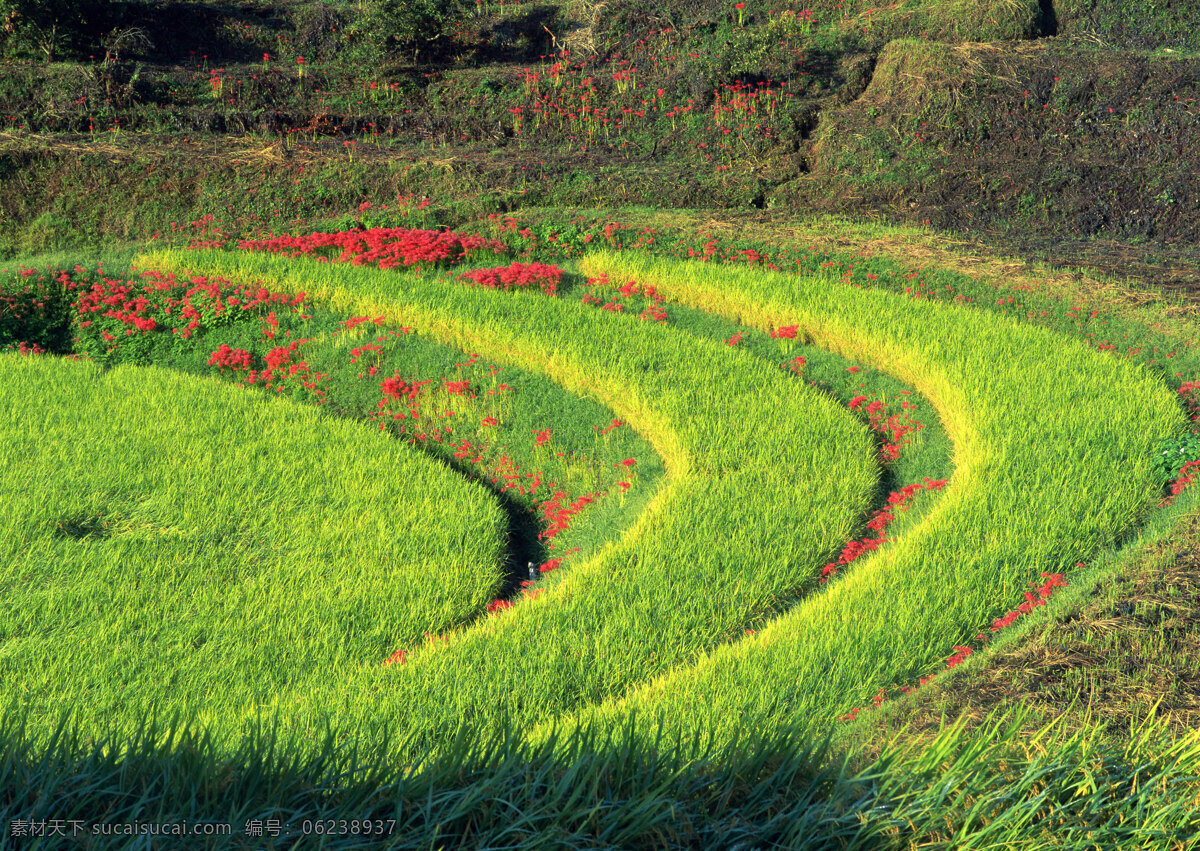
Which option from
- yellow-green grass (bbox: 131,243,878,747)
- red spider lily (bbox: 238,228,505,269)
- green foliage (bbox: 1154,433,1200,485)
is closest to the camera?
yellow-green grass (bbox: 131,243,878,747)

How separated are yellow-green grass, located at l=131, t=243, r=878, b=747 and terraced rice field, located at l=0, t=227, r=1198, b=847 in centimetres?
3

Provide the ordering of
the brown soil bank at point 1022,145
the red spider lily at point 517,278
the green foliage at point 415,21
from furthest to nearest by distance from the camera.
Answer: the green foliage at point 415,21
the brown soil bank at point 1022,145
the red spider lily at point 517,278

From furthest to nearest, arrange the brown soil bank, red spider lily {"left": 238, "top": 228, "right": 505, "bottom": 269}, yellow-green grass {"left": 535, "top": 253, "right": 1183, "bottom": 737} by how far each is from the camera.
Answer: the brown soil bank, red spider lily {"left": 238, "top": 228, "right": 505, "bottom": 269}, yellow-green grass {"left": 535, "top": 253, "right": 1183, "bottom": 737}

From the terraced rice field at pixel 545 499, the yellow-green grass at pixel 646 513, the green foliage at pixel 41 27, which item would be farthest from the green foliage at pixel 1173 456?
the green foliage at pixel 41 27

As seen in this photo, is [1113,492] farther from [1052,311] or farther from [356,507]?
[356,507]

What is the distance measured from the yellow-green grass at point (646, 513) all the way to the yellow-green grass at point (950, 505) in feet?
1.15

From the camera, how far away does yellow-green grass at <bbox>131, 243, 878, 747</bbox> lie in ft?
14.5

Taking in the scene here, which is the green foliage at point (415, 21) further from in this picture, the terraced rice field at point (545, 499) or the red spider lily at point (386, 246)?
the terraced rice field at point (545, 499)

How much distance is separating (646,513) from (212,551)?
2.90 metres

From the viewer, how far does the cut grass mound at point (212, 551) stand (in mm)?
4727

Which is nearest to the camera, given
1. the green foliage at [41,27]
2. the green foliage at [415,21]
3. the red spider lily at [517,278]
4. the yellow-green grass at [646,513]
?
the yellow-green grass at [646,513]

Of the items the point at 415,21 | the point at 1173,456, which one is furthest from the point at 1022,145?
the point at 415,21

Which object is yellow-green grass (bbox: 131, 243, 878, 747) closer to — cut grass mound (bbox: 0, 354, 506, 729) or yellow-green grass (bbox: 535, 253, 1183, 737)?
yellow-green grass (bbox: 535, 253, 1183, 737)

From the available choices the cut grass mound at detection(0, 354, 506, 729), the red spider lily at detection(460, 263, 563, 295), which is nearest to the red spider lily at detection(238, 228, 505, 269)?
the red spider lily at detection(460, 263, 563, 295)
